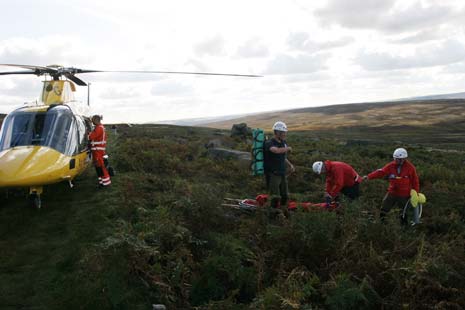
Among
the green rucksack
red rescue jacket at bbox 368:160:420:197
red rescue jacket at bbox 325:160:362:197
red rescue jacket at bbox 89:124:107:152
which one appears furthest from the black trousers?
red rescue jacket at bbox 89:124:107:152

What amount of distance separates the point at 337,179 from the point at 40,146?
24.6 ft

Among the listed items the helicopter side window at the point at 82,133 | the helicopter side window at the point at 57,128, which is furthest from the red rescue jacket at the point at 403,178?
the helicopter side window at the point at 82,133

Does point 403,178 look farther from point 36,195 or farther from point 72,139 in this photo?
point 36,195

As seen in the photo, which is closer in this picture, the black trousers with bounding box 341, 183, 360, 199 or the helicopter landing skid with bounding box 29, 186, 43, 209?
the helicopter landing skid with bounding box 29, 186, 43, 209

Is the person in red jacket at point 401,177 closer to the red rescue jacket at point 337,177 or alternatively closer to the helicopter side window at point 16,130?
the red rescue jacket at point 337,177

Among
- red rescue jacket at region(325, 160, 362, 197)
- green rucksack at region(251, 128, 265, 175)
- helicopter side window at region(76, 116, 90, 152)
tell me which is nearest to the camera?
red rescue jacket at region(325, 160, 362, 197)

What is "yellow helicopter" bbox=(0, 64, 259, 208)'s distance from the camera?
9.09 m

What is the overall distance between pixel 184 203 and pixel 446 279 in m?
5.17

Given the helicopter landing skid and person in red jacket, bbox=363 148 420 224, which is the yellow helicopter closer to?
the helicopter landing skid

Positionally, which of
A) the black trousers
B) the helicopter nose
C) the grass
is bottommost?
the grass

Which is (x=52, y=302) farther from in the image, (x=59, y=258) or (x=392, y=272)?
(x=392, y=272)

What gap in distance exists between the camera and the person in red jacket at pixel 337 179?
984 cm

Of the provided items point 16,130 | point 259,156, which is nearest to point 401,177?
point 259,156

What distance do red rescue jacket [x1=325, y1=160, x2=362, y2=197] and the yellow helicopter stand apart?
22.4ft
